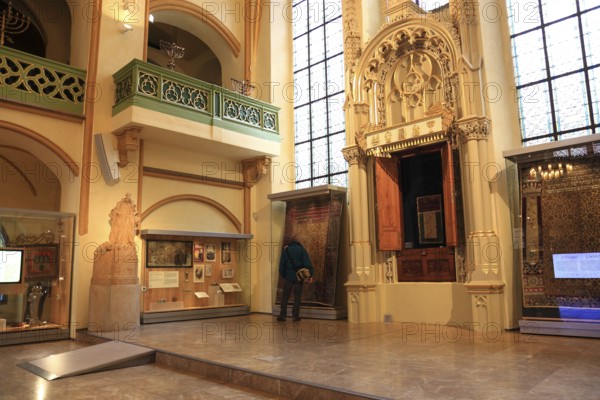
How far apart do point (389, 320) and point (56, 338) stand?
5.99m

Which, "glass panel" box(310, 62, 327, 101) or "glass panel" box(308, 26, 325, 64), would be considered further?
"glass panel" box(308, 26, 325, 64)

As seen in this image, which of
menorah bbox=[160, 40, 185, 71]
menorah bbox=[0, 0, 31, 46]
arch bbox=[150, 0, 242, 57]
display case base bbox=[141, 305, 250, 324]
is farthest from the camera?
arch bbox=[150, 0, 242, 57]

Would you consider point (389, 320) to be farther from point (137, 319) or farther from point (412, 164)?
point (137, 319)

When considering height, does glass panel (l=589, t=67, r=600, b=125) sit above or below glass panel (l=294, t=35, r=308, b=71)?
below

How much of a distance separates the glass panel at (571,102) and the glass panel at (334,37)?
5318 millimetres

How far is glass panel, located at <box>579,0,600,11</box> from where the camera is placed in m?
7.81

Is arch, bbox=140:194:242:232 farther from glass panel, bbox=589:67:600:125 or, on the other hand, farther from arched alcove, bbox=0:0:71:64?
glass panel, bbox=589:67:600:125

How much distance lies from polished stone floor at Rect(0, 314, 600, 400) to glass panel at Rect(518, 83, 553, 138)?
11.6 ft

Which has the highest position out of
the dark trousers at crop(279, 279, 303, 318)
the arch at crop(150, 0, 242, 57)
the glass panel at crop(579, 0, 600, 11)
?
the arch at crop(150, 0, 242, 57)

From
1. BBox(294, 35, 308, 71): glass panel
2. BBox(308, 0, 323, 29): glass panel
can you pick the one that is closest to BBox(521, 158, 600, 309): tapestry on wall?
BBox(294, 35, 308, 71): glass panel

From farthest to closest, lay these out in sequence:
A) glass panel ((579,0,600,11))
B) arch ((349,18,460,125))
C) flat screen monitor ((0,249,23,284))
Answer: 1. arch ((349,18,460,125))
2. glass panel ((579,0,600,11))
3. flat screen monitor ((0,249,23,284))

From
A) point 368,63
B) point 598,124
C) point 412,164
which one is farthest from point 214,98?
point 598,124

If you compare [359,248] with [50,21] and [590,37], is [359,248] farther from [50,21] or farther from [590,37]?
[50,21]

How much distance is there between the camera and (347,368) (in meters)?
4.86
